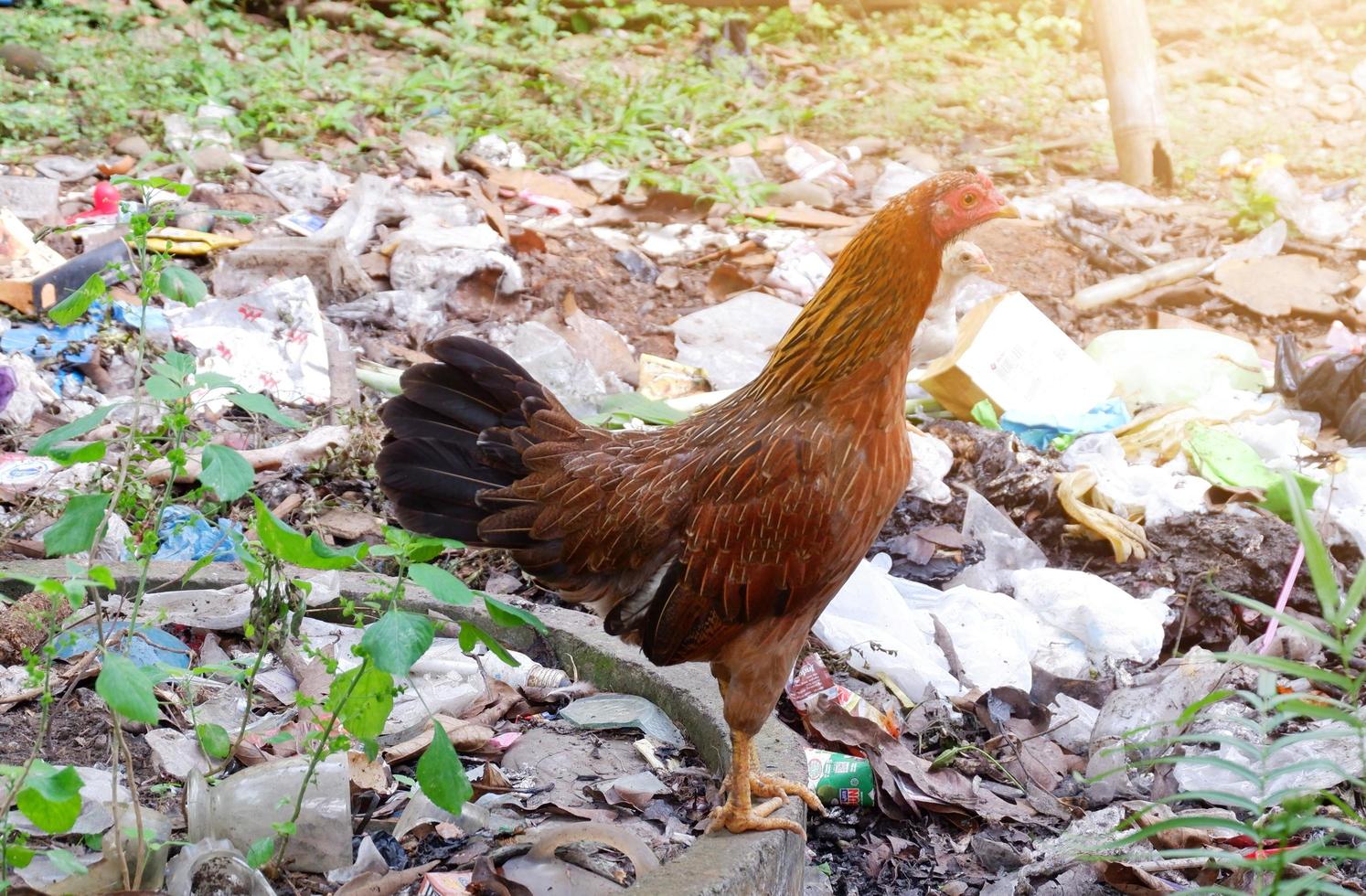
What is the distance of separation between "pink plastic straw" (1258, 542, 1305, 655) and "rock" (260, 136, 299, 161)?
629cm

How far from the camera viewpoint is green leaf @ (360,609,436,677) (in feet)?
6.28

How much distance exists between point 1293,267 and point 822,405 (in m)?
5.87

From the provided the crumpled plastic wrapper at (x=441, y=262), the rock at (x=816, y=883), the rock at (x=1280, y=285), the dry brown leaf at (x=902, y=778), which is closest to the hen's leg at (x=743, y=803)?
the rock at (x=816, y=883)

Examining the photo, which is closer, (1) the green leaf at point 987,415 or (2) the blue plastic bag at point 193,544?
(2) the blue plastic bag at point 193,544

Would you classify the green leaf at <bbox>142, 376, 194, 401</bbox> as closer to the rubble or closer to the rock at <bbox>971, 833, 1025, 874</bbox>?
the rubble

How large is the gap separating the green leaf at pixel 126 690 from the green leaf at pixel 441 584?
0.43 m

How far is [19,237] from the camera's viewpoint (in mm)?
5957

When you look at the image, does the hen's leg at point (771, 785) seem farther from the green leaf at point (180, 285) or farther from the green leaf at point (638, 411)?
the green leaf at point (638, 411)

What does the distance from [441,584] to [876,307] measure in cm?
134

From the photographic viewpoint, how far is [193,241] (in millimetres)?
6289

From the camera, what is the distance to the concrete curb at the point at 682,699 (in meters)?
2.53

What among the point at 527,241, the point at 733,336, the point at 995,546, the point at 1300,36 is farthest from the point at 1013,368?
the point at 1300,36

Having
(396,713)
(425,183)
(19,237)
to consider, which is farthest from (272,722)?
(425,183)

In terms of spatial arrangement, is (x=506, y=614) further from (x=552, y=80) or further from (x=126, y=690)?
(x=552, y=80)
